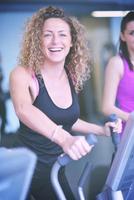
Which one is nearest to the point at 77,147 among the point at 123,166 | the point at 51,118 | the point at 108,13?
the point at 123,166

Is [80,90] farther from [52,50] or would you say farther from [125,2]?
[125,2]

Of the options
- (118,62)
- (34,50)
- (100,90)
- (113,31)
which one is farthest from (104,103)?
(34,50)

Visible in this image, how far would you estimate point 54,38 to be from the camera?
2.05 meters

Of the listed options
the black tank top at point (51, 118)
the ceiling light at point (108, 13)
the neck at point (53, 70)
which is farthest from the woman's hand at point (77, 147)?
the ceiling light at point (108, 13)

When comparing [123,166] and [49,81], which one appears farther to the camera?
[49,81]

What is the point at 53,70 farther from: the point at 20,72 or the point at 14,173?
the point at 14,173

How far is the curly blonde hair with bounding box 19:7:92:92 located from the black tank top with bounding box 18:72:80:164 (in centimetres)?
8

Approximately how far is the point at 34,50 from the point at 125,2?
68 centimetres

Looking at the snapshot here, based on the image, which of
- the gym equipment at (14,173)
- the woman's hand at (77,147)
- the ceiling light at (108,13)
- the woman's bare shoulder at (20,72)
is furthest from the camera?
the ceiling light at (108,13)

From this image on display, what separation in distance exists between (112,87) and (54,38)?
49 cm

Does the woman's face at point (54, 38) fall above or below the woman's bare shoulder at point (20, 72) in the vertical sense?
above

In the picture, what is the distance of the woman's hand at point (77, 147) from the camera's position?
1.31 m

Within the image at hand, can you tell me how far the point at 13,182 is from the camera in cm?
98

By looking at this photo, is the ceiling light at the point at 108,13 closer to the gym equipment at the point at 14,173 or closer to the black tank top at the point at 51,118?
the black tank top at the point at 51,118
